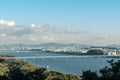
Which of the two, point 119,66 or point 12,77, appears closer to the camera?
point 119,66

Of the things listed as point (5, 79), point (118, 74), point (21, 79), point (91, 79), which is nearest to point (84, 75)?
point (91, 79)

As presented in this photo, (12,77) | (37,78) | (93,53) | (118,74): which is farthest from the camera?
(93,53)

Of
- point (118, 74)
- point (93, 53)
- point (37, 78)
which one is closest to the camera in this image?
point (118, 74)

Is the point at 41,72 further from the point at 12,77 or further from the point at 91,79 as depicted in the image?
the point at 91,79

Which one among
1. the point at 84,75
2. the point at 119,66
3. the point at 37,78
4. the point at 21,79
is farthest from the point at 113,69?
the point at 21,79

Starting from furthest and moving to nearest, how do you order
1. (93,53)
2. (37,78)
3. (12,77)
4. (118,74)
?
(93,53) → (12,77) → (37,78) → (118,74)

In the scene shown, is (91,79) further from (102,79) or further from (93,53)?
(93,53)

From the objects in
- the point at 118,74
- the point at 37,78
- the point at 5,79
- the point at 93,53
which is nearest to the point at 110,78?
the point at 118,74

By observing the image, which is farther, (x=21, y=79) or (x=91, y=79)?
(x=21, y=79)
